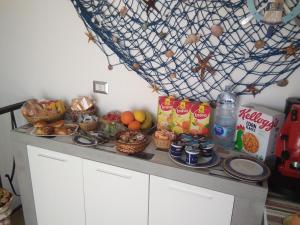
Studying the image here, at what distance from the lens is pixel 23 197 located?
1.72m

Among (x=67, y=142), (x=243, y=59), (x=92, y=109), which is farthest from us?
(x=92, y=109)

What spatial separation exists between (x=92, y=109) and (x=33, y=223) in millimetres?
866

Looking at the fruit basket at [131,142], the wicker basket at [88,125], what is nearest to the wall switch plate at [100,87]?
the wicker basket at [88,125]

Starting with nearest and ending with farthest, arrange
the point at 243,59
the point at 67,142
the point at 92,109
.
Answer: the point at 243,59 < the point at 67,142 < the point at 92,109

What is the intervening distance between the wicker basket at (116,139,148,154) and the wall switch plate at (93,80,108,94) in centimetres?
46

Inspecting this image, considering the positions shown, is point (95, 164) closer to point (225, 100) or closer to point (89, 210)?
point (89, 210)

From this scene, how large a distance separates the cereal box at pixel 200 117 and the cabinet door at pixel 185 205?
33cm

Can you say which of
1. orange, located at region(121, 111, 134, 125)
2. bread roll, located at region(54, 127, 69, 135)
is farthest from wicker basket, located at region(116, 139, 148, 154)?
bread roll, located at region(54, 127, 69, 135)

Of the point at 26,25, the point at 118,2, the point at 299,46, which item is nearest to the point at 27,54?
the point at 26,25

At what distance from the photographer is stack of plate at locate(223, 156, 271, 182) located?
112 cm

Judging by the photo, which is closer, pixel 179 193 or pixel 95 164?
pixel 179 193

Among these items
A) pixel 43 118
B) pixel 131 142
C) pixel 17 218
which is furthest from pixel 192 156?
pixel 17 218

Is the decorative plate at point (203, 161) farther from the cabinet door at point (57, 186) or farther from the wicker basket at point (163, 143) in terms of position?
the cabinet door at point (57, 186)

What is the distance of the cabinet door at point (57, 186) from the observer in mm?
1502
